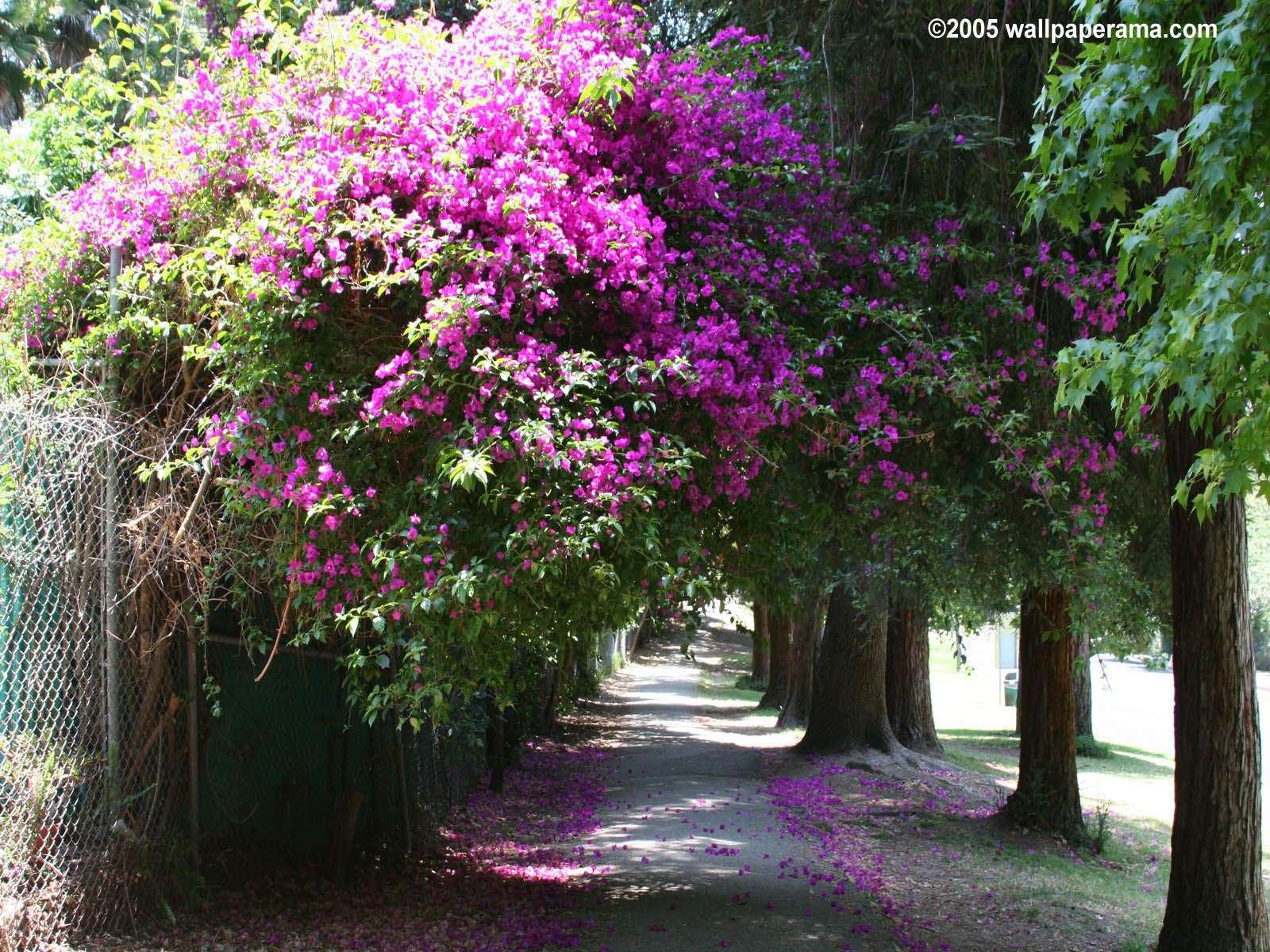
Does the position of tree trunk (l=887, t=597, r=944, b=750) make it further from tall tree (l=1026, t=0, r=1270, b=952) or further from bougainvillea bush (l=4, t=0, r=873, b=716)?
tall tree (l=1026, t=0, r=1270, b=952)

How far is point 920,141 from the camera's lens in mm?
6457

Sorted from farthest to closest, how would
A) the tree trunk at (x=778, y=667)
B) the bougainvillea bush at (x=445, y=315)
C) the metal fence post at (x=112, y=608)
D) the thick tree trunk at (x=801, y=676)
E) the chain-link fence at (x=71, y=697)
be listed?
1. the tree trunk at (x=778, y=667)
2. the thick tree trunk at (x=801, y=676)
3. the metal fence post at (x=112, y=608)
4. the chain-link fence at (x=71, y=697)
5. the bougainvillea bush at (x=445, y=315)

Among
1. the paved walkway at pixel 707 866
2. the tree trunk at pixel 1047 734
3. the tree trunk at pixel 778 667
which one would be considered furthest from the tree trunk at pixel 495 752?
the tree trunk at pixel 778 667

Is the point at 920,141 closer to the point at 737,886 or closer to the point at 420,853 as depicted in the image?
the point at 737,886

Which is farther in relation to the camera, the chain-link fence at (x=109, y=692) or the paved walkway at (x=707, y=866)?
the paved walkway at (x=707, y=866)

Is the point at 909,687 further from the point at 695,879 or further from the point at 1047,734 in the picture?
the point at 695,879

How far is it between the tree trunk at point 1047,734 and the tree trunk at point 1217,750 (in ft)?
13.7

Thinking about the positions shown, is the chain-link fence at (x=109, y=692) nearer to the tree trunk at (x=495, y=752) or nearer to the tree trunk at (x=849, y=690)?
the tree trunk at (x=495, y=752)

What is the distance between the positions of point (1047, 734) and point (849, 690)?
4700mm

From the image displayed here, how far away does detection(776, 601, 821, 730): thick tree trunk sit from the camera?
19172mm

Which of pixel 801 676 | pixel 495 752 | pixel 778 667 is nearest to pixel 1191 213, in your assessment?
pixel 495 752

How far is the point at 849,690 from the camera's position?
15.1 meters

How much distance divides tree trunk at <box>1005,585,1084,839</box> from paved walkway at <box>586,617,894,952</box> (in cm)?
280

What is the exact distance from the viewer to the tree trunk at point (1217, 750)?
6023 millimetres
